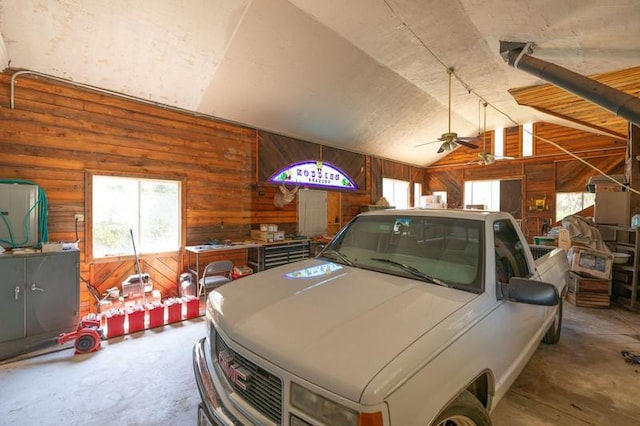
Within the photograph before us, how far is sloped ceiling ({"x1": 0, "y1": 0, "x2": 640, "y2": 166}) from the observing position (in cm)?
319

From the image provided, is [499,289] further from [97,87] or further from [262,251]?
[97,87]

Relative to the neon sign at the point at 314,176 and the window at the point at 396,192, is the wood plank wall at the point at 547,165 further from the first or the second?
the neon sign at the point at 314,176

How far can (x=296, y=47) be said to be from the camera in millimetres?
4297

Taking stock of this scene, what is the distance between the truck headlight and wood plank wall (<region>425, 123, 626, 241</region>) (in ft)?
34.0

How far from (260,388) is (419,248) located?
4.33 feet

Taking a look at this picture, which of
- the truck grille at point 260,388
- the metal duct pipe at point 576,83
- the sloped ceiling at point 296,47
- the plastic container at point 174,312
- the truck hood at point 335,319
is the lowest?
the plastic container at point 174,312

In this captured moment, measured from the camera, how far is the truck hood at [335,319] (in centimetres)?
102

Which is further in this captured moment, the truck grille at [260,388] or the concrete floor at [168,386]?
the concrete floor at [168,386]

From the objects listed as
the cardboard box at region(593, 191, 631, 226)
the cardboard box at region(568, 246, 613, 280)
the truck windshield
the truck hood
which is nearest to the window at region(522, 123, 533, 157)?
the cardboard box at region(593, 191, 631, 226)

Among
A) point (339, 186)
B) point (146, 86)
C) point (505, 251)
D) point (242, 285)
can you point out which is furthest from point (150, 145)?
point (505, 251)

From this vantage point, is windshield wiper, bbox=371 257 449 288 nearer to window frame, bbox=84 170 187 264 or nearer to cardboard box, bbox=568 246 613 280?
window frame, bbox=84 170 187 264

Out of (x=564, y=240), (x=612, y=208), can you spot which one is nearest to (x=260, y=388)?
(x=564, y=240)

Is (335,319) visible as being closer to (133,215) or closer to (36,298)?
(36,298)

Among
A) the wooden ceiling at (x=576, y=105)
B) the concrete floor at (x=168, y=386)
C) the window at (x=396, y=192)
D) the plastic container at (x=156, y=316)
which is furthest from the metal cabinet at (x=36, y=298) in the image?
the window at (x=396, y=192)
